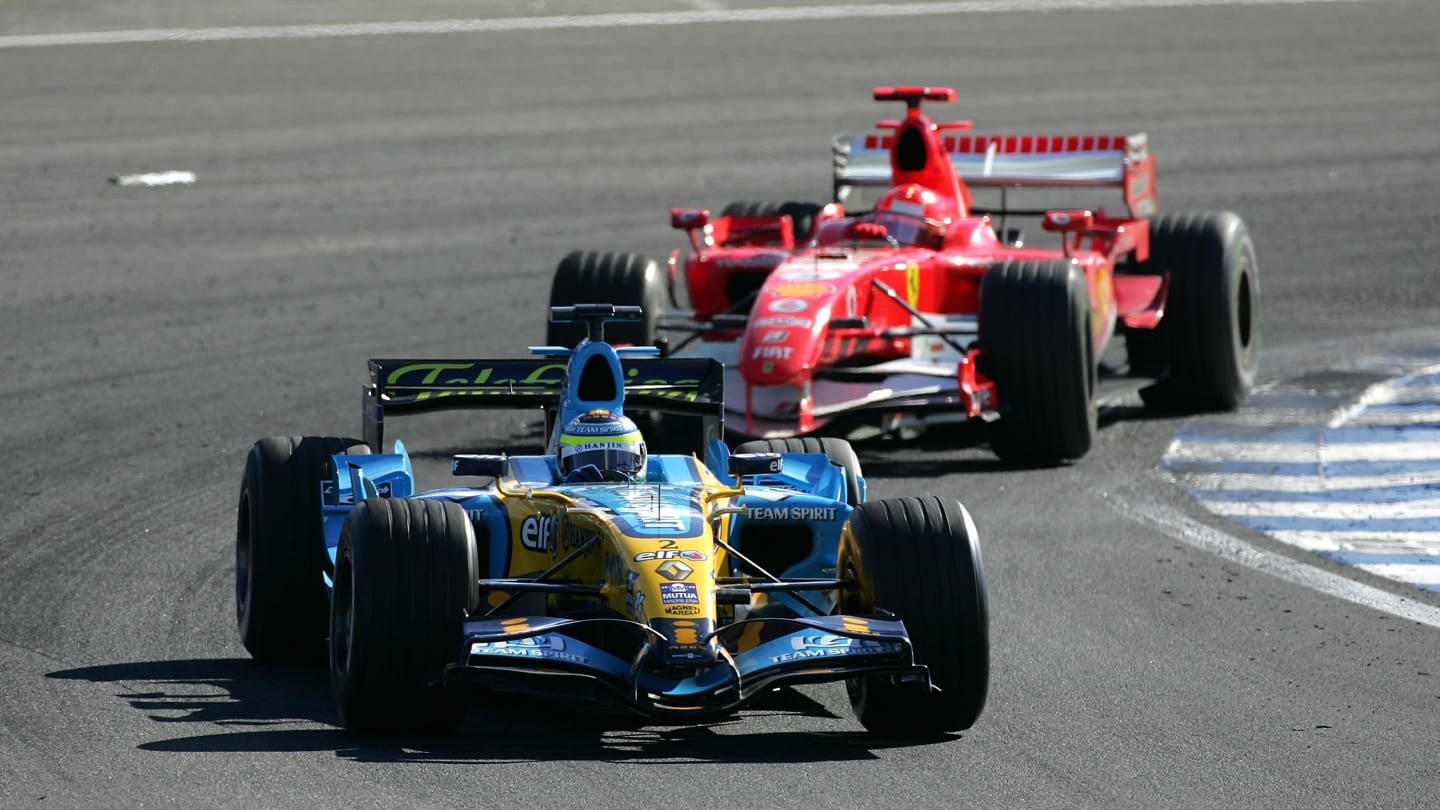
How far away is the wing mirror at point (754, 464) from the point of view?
30.7 feet

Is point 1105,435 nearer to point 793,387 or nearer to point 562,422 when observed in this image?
point 793,387

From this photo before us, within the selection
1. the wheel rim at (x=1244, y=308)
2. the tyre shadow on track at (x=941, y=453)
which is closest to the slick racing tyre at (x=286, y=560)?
the tyre shadow on track at (x=941, y=453)

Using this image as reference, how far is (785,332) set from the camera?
47.9ft

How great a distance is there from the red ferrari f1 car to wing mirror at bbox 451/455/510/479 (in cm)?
511

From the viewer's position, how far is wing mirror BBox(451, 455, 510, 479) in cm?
928

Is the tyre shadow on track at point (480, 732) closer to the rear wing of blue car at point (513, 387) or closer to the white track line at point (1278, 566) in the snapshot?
the rear wing of blue car at point (513, 387)

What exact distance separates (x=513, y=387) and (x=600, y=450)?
115 centimetres

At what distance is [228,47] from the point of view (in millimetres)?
34656

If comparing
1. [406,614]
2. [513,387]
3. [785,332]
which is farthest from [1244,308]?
[406,614]

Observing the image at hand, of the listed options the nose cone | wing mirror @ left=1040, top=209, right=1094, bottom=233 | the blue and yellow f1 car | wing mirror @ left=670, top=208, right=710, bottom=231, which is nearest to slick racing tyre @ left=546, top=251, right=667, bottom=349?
wing mirror @ left=670, top=208, right=710, bottom=231

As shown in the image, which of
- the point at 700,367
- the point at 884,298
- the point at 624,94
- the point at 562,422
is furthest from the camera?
the point at 624,94

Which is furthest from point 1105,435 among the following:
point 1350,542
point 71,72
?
point 71,72

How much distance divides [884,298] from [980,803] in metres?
8.12

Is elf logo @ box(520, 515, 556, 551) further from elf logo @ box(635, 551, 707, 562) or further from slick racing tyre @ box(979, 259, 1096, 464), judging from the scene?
slick racing tyre @ box(979, 259, 1096, 464)
